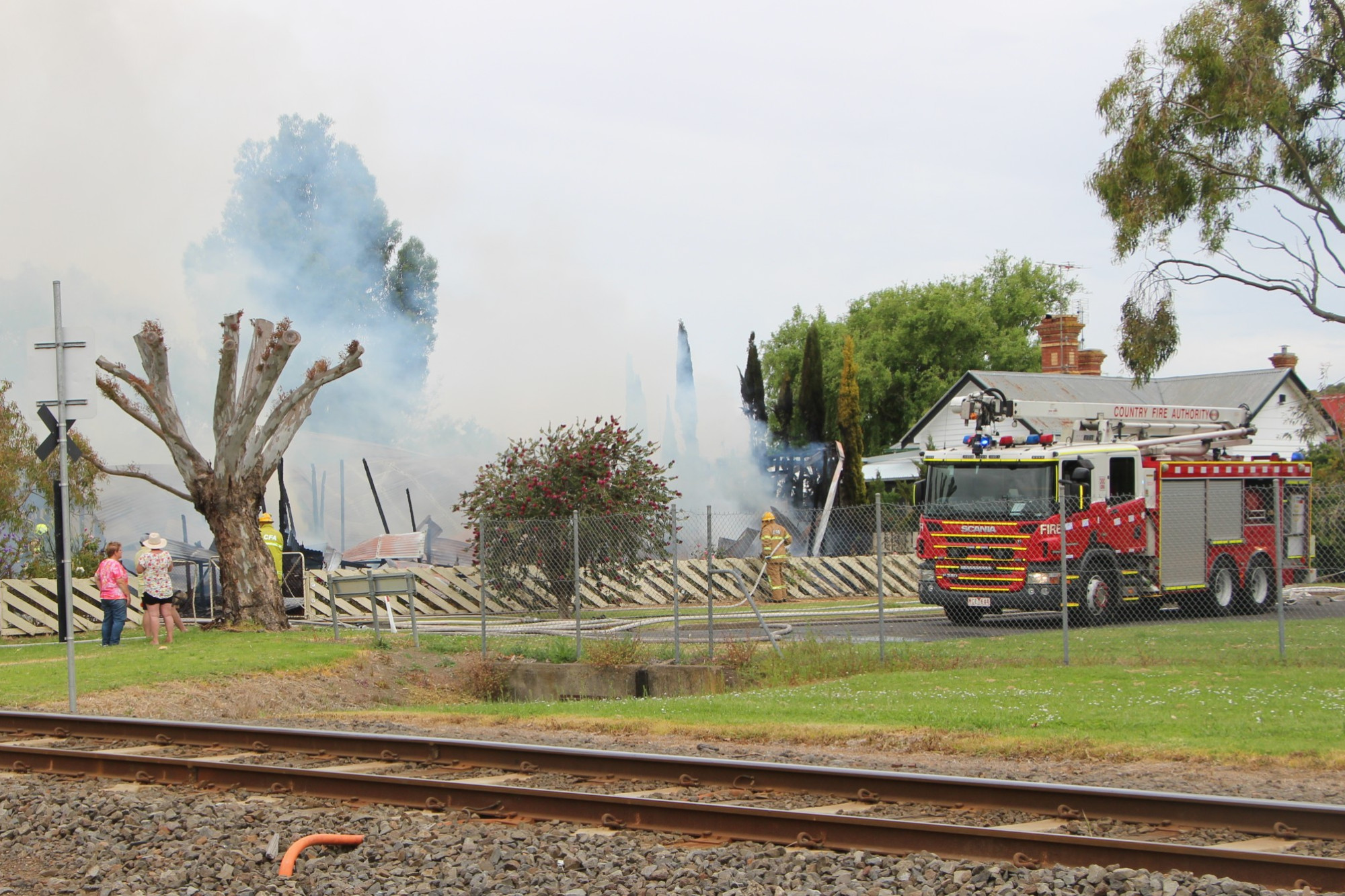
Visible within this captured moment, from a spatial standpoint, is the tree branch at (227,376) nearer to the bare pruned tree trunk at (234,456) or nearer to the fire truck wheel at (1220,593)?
the bare pruned tree trunk at (234,456)

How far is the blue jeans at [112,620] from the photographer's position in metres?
19.7

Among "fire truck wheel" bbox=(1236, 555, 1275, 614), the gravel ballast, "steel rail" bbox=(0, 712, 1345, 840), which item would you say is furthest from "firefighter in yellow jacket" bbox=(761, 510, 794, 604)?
the gravel ballast

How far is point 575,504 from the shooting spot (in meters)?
24.6

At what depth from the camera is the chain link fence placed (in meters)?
20.0

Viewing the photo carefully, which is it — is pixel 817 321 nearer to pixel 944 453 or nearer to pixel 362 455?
pixel 362 455

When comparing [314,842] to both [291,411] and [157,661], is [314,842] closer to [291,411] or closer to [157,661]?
[157,661]

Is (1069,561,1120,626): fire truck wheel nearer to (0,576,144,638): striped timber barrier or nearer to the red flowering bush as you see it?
the red flowering bush

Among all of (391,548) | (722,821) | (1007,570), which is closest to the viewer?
(722,821)

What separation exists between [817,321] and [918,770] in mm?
60652

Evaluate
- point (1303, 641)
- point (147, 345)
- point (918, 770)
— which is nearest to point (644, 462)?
point (147, 345)

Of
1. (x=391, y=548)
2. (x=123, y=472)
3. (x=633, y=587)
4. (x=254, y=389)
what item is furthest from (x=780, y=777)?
(x=391, y=548)

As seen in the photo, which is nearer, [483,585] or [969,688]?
[969,688]

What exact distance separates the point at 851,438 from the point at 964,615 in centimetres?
2576

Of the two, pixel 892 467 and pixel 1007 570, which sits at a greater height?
pixel 892 467
